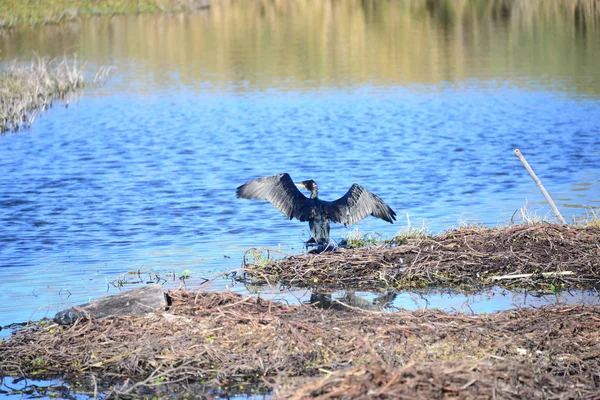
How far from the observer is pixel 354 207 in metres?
10.2

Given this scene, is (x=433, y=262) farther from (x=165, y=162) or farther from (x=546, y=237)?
(x=165, y=162)

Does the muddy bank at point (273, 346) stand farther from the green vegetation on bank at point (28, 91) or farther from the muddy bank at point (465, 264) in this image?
the green vegetation on bank at point (28, 91)

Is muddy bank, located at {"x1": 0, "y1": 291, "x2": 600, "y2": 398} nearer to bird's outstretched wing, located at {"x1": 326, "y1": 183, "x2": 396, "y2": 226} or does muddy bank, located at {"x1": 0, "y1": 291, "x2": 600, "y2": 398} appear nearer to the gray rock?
the gray rock

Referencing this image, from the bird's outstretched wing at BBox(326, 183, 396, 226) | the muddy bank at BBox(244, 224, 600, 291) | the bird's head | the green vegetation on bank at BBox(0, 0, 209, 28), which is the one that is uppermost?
the green vegetation on bank at BBox(0, 0, 209, 28)

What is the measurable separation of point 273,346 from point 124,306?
138cm

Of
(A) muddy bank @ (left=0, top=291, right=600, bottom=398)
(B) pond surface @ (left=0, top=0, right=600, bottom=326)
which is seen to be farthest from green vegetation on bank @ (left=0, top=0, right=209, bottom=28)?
(A) muddy bank @ (left=0, top=291, right=600, bottom=398)

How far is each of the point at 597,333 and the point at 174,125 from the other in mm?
18076

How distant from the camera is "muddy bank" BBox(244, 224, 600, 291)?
28.3ft

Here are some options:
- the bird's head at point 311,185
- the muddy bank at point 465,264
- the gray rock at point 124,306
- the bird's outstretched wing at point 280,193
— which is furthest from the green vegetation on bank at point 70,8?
the gray rock at point 124,306

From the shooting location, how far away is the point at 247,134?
2222 centimetres

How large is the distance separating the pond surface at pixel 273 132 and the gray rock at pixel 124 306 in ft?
4.67

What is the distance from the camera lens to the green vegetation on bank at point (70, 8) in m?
39.7

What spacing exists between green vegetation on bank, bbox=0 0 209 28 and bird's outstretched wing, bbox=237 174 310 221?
1228 inches

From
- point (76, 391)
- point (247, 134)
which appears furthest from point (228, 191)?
point (76, 391)
